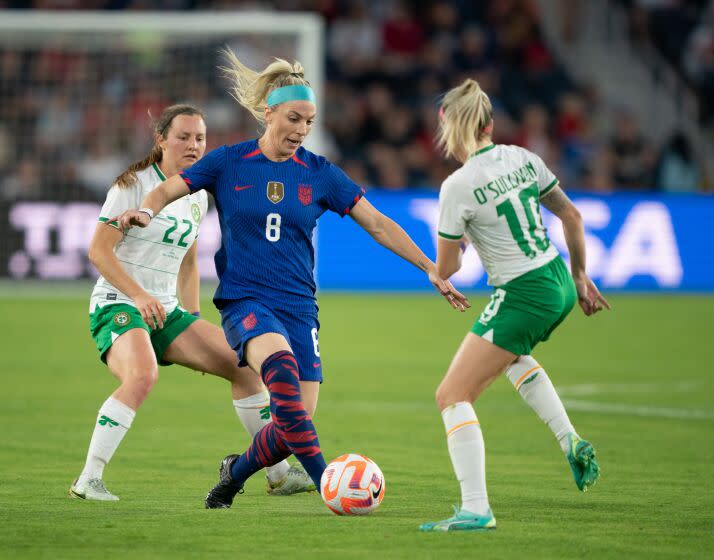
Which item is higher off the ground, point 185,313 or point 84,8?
point 84,8

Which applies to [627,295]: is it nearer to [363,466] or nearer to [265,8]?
[265,8]

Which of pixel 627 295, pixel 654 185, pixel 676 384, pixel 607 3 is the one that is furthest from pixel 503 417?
pixel 607 3

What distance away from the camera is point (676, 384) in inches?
488

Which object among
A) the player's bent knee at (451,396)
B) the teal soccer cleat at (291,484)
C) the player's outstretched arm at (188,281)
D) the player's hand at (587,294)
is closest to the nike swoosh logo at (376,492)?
the player's bent knee at (451,396)

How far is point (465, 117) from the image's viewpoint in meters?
6.50

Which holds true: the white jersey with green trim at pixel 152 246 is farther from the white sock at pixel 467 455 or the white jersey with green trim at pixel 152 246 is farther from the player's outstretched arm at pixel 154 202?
the white sock at pixel 467 455

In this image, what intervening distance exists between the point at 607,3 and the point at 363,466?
2246cm

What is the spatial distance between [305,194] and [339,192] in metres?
0.19

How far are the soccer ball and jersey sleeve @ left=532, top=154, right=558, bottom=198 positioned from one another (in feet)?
5.36

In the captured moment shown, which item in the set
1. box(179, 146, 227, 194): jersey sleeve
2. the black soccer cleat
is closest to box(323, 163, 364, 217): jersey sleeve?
box(179, 146, 227, 194): jersey sleeve

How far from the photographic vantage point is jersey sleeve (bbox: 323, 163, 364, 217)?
6.96 m

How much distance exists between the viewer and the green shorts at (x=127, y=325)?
289 inches

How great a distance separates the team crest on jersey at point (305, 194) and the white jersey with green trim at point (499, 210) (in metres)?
0.73

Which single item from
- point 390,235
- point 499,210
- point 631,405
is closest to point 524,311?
point 499,210
